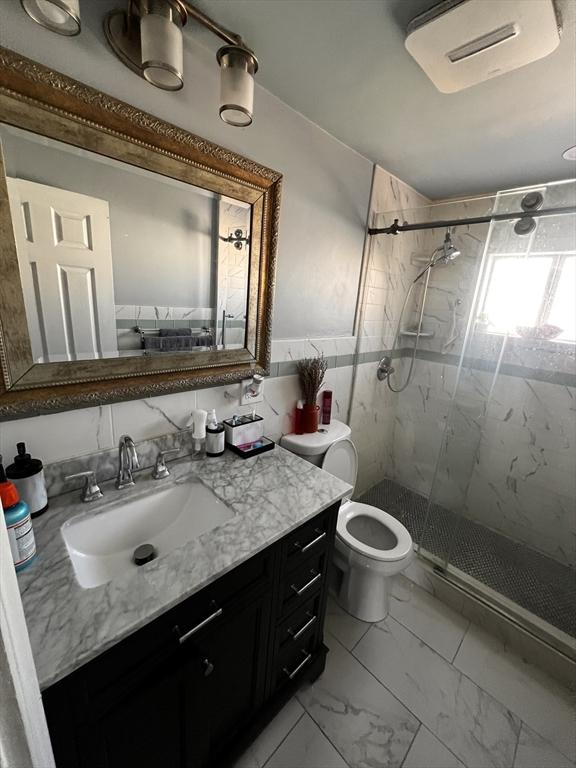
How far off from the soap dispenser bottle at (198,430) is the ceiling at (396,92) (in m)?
1.18

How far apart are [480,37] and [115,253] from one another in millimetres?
1215

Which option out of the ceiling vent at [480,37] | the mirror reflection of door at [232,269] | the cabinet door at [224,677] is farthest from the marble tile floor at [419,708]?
the ceiling vent at [480,37]

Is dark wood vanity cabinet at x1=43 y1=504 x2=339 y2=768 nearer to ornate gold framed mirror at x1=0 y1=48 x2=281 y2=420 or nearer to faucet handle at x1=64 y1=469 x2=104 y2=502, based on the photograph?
faucet handle at x1=64 y1=469 x2=104 y2=502

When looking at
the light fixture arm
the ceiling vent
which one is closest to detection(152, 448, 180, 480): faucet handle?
the light fixture arm

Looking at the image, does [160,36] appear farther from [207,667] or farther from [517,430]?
[517,430]

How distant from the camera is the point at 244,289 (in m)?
1.29

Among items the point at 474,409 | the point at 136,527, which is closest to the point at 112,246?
the point at 136,527

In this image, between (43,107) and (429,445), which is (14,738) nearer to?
(43,107)

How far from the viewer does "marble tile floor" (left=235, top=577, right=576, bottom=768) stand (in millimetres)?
1113

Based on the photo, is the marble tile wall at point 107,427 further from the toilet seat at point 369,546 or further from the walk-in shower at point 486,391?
the walk-in shower at point 486,391

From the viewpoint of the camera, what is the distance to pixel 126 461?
3.41 feet

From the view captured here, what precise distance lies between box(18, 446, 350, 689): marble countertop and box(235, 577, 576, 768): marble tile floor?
887 mm

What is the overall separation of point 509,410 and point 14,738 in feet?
8.34

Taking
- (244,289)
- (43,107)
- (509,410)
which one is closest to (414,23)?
(244,289)
